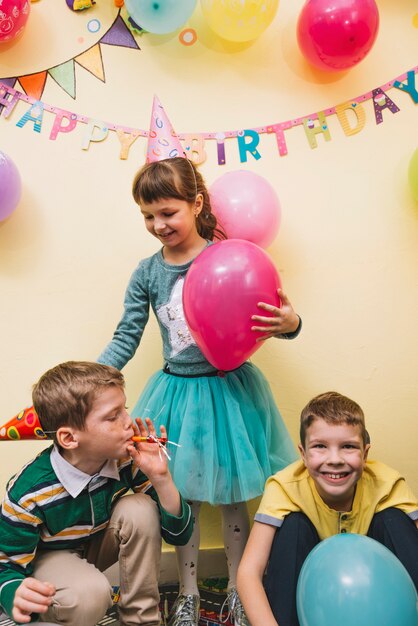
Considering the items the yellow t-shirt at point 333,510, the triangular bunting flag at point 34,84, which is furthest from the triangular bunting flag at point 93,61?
the yellow t-shirt at point 333,510

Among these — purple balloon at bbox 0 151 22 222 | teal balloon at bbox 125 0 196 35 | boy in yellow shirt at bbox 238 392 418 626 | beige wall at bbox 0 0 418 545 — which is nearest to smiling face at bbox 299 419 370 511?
boy in yellow shirt at bbox 238 392 418 626

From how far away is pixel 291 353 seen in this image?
5.67 feet

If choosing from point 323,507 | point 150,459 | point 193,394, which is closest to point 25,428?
point 150,459

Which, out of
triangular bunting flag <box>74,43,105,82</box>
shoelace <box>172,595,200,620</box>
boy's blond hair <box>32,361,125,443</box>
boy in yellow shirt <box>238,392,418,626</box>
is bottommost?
shoelace <box>172,595,200,620</box>

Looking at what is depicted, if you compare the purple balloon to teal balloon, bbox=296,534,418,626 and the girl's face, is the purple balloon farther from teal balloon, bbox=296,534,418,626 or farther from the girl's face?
teal balloon, bbox=296,534,418,626

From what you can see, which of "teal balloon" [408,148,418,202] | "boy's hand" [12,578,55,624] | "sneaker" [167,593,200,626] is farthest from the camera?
"teal balloon" [408,148,418,202]

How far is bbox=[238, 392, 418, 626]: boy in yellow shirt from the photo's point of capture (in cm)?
113

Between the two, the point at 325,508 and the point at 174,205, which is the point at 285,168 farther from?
the point at 325,508

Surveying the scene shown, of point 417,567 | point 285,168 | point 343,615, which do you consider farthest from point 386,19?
point 343,615

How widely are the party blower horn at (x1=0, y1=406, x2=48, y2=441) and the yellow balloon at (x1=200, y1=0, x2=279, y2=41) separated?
3.59 feet

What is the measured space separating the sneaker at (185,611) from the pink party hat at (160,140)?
1068mm

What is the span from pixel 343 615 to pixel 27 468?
665 mm

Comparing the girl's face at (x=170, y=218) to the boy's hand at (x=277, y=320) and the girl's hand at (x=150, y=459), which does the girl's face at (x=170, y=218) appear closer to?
the boy's hand at (x=277, y=320)

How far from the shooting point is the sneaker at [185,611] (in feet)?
4.47
